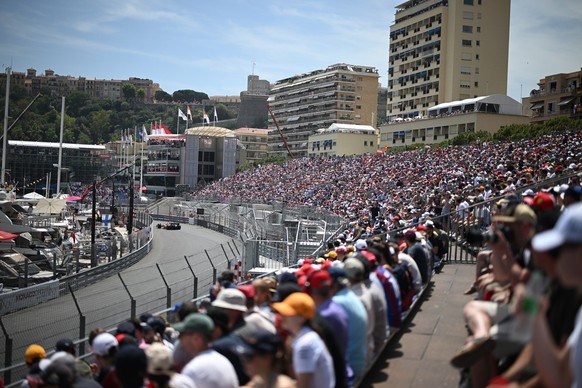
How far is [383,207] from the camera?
32.7 metres

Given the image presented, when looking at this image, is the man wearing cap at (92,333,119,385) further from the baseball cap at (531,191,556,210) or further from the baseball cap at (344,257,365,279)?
the baseball cap at (531,191,556,210)

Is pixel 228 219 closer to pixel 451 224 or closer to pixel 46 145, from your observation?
pixel 451 224

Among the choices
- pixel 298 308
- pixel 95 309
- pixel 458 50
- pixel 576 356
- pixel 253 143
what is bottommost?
pixel 95 309

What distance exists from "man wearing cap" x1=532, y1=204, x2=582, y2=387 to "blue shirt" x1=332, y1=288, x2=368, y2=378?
3.61m

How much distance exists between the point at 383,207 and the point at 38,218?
2873 cm

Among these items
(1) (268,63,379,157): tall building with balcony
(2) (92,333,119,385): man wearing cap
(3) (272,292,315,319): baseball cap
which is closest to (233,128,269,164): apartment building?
(1) (268,63,379,157): tall building with balcony

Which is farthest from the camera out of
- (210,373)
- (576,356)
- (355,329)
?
(355,329)

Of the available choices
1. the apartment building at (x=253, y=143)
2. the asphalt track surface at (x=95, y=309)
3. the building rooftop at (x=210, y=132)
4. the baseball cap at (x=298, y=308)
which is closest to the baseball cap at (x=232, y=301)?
the baseball cap at (x=298, y=308)

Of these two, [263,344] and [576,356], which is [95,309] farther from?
[576,356]

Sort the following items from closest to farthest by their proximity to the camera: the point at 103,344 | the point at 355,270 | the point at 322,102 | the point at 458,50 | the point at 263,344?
the point at 263,344 < the point at 103,344 < the point at 355,270 < the point at 458,50 < the point at 322,102

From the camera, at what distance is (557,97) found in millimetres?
77062

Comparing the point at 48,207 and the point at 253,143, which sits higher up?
the point at 253,143

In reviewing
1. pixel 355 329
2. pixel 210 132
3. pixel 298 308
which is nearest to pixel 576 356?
pixel 298 308

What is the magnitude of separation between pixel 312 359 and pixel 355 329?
1.77 meters
